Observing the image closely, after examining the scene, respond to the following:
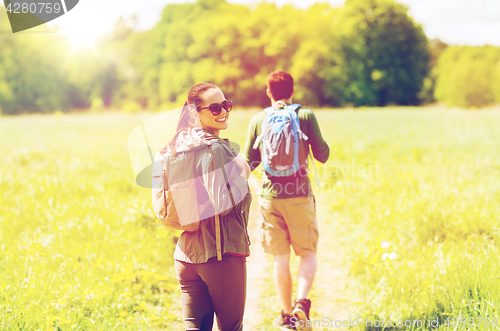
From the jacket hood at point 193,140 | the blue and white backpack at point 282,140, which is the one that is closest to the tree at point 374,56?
the blue and white backpack at point 282,140

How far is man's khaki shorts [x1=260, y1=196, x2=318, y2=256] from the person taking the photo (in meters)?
3.05

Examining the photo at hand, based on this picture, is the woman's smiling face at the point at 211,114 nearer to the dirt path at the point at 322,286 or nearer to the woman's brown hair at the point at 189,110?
the woman's brown hair at the point at 189,110

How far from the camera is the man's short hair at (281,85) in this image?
3033 millimetres

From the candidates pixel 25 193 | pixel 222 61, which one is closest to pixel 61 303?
pixel 25 193

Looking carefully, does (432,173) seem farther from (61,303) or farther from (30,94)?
(30,94)

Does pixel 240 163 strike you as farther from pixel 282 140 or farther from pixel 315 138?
pixel 315 138

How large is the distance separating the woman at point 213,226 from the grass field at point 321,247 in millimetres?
1372

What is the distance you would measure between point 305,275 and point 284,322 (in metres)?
0.49

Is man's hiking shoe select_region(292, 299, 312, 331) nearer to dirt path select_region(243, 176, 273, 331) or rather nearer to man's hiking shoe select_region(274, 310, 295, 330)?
man's hiking shoe select_region(274, 310, 295, 330)

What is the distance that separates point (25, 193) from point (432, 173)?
7.29m

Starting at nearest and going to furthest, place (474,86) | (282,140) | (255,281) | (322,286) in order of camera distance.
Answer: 1. (282,140)
2. (322,286)
3. (255,281)
4. (474,86)

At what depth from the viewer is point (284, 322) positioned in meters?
3.22

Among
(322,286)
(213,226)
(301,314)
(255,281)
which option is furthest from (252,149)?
(322,286)

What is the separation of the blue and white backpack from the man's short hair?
0.31 ft
